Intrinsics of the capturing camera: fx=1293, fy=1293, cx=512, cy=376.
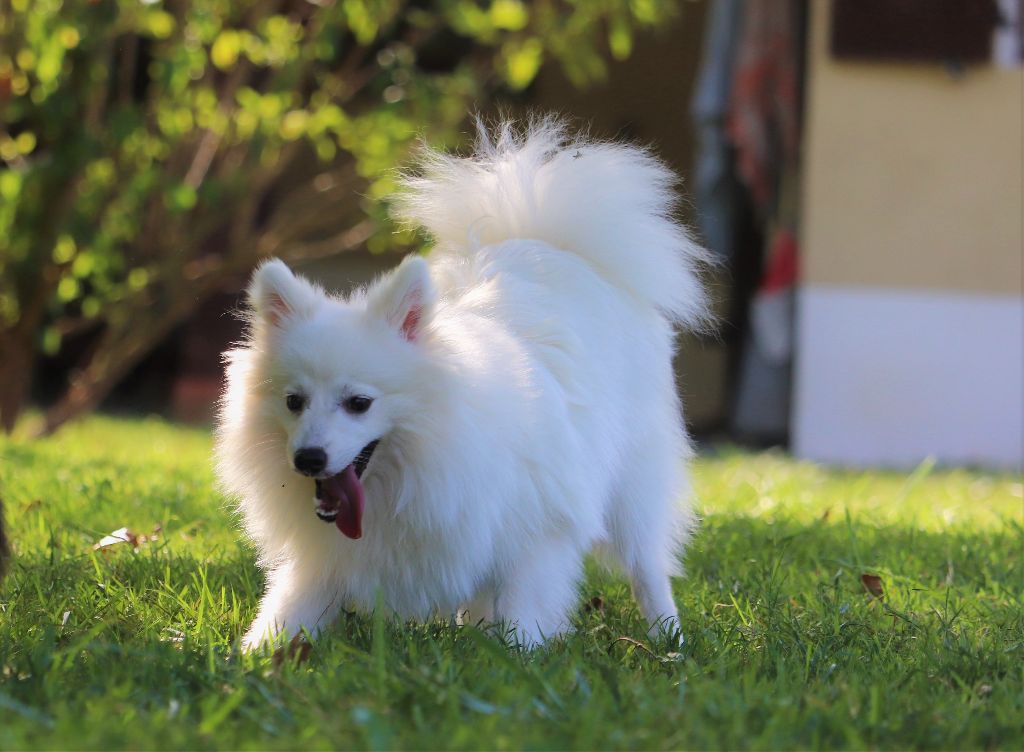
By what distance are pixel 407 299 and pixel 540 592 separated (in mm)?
686

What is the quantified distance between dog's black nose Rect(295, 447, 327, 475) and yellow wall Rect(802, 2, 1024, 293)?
5.04 m

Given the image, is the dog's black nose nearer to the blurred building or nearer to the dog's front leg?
the dog's front leg

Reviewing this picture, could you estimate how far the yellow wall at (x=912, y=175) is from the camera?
7043mm

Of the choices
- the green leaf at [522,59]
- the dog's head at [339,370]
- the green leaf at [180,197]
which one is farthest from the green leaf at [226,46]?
the dog's head at [339,370]

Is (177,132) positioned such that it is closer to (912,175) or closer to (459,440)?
(912,175)

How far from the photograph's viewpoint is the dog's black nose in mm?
2496

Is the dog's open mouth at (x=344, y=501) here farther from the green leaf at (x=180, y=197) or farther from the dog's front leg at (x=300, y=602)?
the green leaf at (x=180, y=197)

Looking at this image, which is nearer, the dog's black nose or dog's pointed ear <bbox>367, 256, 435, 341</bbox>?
the dog's black nose

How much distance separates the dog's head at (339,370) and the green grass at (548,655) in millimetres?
347

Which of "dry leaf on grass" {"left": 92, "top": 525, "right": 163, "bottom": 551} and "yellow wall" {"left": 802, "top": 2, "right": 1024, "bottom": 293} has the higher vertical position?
"yellow wall" {"left": 802, "top": 2, "right": 1024, "bottom": 293}

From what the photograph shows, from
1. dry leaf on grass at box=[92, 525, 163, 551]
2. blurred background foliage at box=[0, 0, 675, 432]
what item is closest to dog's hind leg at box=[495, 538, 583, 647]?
dry leaf on grass at box=[92, 525, 163, 551]

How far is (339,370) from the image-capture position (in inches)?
103

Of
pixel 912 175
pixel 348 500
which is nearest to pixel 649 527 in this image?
pixel 348 500

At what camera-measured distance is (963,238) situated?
706 cm
